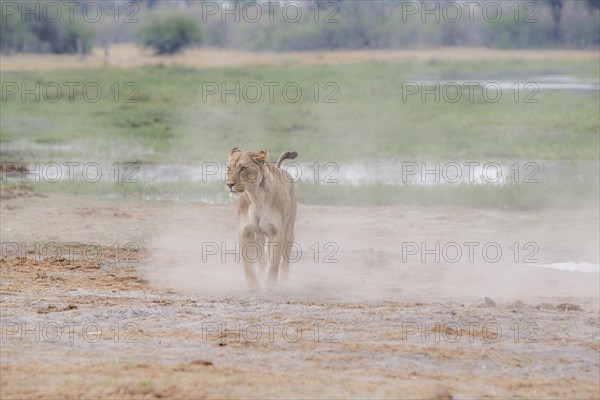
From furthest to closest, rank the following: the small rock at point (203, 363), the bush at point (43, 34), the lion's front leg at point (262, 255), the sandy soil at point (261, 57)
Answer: the sandy soil at point (261, 57) < the bush at point (43, 34) < the lion's front leg at point (262, 255) < the small rock at point (203, 363)

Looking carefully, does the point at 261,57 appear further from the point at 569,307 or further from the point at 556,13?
the point at 569,307

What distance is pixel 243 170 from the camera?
13062 millimetres

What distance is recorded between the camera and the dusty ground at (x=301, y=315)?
9008 millimetres

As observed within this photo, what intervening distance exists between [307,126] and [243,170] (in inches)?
886

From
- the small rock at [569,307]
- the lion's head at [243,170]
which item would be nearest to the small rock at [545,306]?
the small rock at [569,307]

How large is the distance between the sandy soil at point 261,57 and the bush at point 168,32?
0.63 m

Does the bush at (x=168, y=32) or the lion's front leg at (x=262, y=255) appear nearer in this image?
the lion's front leg at (x=262, y=255)

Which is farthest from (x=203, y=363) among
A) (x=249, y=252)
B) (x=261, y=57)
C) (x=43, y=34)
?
(x=261, y=57)

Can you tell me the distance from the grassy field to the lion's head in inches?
321

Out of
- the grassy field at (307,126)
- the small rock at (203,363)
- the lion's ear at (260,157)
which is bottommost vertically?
the small rock at (203,363)

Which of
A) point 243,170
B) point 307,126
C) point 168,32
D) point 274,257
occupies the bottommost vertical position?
point 274,257

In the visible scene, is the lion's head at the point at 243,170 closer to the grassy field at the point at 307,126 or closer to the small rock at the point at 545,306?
the small rock at the point at 545,306

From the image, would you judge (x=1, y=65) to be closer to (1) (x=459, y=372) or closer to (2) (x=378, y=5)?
(2) (x=378, y=5)

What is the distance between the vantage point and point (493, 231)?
1848 cm
